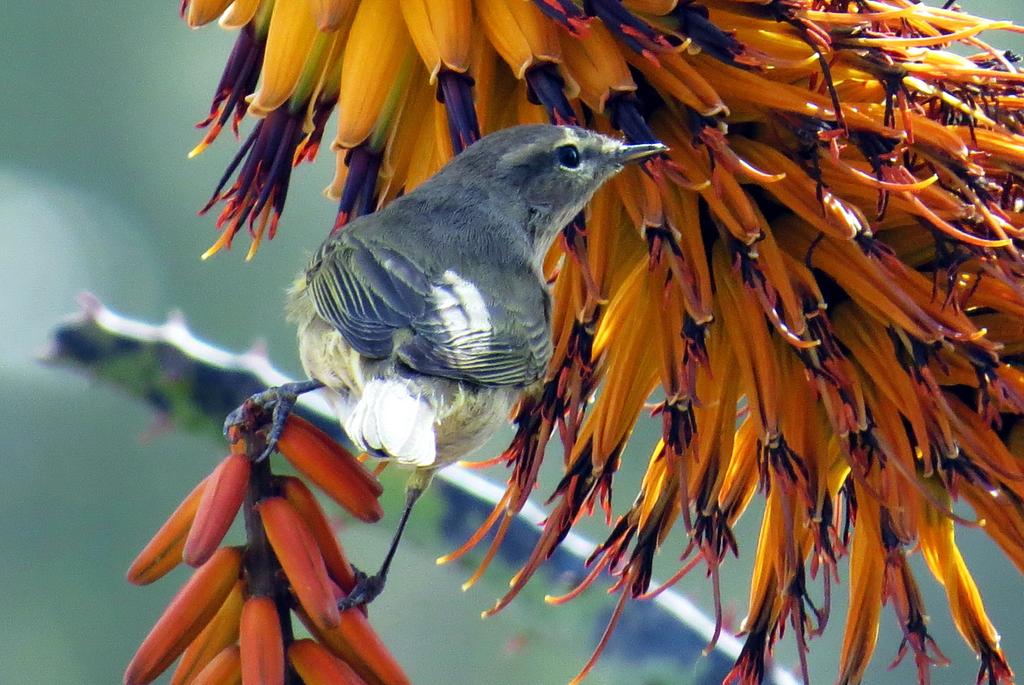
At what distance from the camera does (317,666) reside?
2.10 meters

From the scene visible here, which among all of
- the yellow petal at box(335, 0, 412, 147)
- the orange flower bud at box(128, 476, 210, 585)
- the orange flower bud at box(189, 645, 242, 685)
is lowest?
the orange flower bud at box(189, 645, 242, 685)

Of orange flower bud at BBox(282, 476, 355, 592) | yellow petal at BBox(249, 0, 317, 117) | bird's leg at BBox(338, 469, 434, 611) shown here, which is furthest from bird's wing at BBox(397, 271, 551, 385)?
orange flower bud at BBox(282, 476, 355, 592)

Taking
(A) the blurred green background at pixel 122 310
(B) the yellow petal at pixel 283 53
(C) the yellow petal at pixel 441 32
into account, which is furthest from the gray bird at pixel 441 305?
(A) the blurred green background at pixel 122 310

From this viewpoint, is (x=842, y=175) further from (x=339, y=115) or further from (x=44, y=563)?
(x=44, y=563)

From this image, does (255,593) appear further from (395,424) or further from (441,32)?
(441,32)

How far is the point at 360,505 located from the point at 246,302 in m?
7.02

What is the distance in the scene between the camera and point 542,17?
271 centimetres

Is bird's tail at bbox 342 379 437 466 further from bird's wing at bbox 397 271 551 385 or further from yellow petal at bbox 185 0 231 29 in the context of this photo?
yellow petal at bbox 185 0 231 29

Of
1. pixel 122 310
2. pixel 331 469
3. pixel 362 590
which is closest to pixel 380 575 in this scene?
pixel 362 590

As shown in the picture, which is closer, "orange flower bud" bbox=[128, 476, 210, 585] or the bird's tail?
"orange flower bud" bbox=[128, 476, 210, 585]

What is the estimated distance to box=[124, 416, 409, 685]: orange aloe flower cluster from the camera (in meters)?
2.08

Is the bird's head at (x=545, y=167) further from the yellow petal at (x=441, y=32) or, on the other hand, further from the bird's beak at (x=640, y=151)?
the yellow petal at (x=441, y=32)

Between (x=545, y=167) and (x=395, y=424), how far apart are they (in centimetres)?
81

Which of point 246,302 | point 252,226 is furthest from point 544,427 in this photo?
point 246,302
